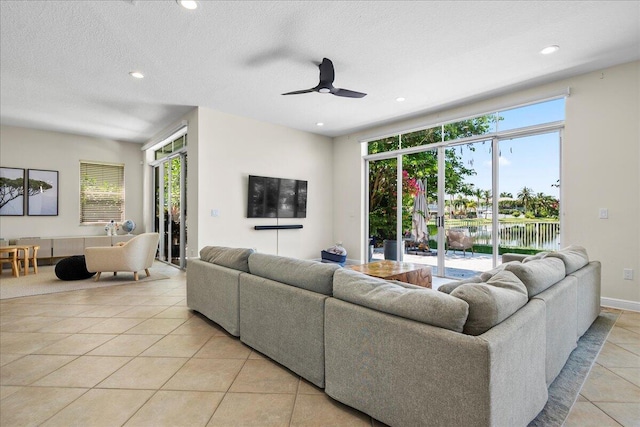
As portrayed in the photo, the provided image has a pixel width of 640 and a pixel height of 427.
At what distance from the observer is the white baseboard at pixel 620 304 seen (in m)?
3.50

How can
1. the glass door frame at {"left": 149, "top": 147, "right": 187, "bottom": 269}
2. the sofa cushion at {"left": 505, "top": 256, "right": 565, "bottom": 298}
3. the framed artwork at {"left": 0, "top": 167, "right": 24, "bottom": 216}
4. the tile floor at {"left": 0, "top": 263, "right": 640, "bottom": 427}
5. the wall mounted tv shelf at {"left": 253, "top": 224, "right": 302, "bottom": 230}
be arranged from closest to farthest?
the tile floor at {"left": 0, "top": 263, "right": 640, "bottom": 427} → the sofa cushion at {"left": 505, "top": 256, "right": 565, "bottom": 298} → the wall mounted tv shelf at {"left": 253, "top": 224, "right": 302, "bottom": 230} → the glass door frame at {"left": 149, "top": 147, "right": 187, "bottom": 269} → the framed artwork at {"left": 0, "top": 167, "right": 24, "bottom": 216}

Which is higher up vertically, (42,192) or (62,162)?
(62,162)

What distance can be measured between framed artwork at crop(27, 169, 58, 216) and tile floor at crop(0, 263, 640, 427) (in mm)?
4655

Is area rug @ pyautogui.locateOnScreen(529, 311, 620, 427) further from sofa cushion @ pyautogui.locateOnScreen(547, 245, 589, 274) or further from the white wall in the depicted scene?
the white wall

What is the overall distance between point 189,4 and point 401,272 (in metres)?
3.24

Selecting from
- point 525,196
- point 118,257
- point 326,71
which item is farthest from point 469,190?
point 118,257

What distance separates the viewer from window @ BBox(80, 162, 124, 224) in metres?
7.24

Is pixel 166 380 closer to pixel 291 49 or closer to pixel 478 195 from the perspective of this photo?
pixel 291 49

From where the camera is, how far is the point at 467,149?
5176 mm

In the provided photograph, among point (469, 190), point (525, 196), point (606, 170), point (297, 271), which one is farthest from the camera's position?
point (469, 190)

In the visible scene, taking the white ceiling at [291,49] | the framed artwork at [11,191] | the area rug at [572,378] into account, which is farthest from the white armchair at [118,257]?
the area rug at [572,378]

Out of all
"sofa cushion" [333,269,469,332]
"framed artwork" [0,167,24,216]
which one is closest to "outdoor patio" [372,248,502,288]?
"sofa cushion" [333,269,469,332]

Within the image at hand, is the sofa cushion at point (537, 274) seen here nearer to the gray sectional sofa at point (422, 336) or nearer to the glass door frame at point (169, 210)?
the gray sectional sofa at point (422, 336)

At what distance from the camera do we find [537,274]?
1.89 metres
